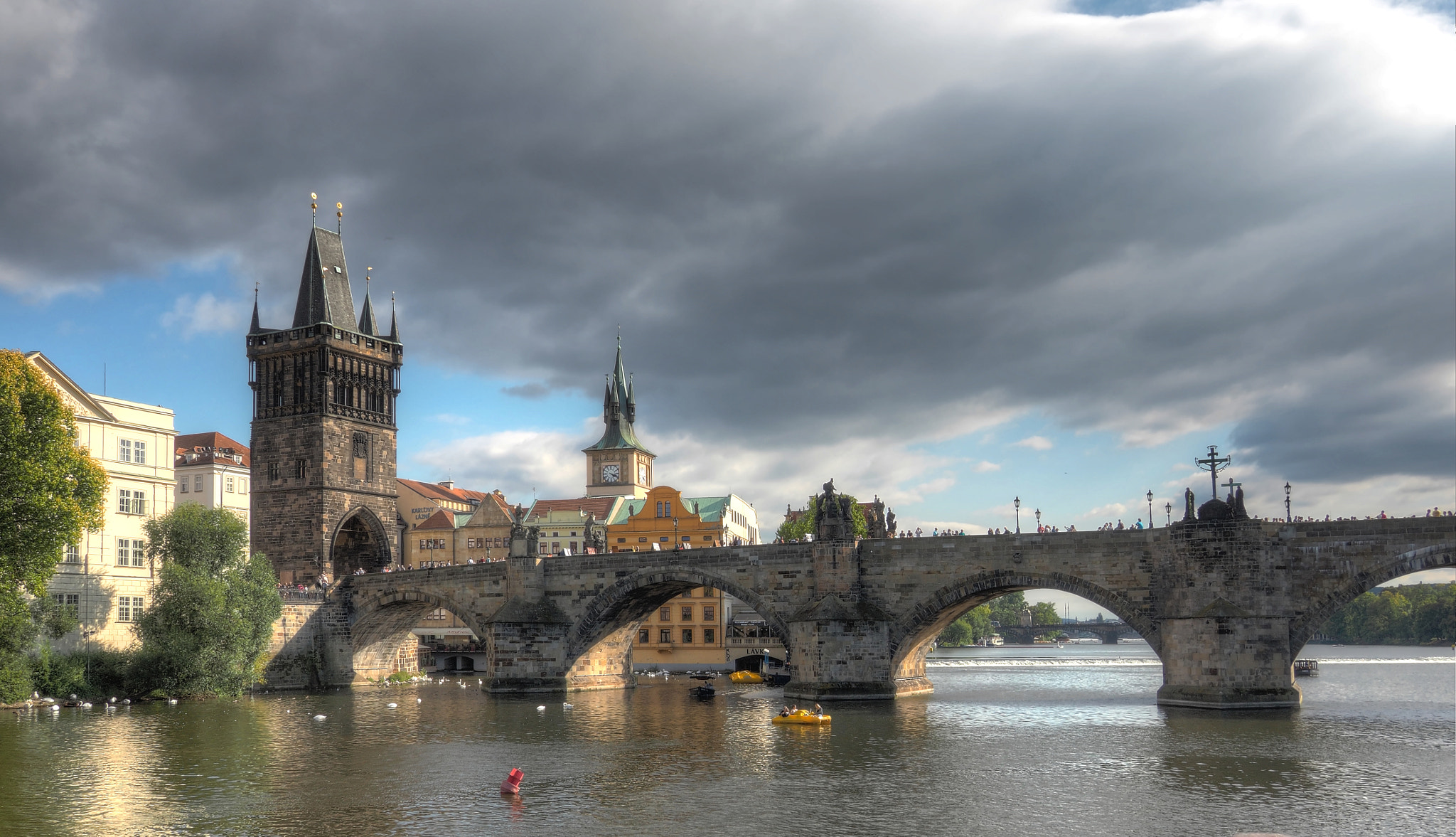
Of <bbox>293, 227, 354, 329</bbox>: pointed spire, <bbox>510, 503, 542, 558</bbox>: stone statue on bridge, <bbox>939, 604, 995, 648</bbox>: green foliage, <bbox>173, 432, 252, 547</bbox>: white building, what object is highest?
<bbox>293, 227, 354, 329</bbox>: pointed spire

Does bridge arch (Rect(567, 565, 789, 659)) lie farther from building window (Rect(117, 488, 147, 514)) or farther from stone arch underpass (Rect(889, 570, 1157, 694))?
building window (Rect(117, 488, 147, 514))

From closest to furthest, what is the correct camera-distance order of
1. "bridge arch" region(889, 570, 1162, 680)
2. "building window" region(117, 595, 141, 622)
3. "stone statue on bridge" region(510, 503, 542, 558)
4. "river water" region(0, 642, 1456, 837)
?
"river water" region(0, 642, 1456, 837) < "bridge arch" region(889, 570, 1162, 680) < "building window" region(117, 595, 141, 622) < "stone statue on bridge" region(510, 503, 542, 558)

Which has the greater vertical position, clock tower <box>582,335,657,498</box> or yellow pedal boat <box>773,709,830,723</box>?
clock tower <box>582,335,657,498</box>

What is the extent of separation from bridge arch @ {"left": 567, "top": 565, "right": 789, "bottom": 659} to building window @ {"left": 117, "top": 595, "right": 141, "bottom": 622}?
2292cm

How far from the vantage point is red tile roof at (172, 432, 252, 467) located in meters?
91.1

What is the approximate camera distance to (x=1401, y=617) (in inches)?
6506

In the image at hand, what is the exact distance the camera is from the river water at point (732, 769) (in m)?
29.0

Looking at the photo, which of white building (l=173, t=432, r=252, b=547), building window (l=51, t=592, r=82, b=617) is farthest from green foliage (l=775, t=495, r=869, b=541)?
building window (l=51, t=592, r=82, b=617)

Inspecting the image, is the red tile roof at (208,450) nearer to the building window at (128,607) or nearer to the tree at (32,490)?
the building window at (128,607)

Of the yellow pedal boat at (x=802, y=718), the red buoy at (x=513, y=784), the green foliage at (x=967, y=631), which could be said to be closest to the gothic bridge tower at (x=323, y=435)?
the yellow pedal boat at (x=802, y=718)

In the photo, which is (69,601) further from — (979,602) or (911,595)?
(979,602)

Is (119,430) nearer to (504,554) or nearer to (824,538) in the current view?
(824,538)

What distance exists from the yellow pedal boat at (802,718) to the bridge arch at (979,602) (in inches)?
339

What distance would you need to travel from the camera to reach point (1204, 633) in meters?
48.5
